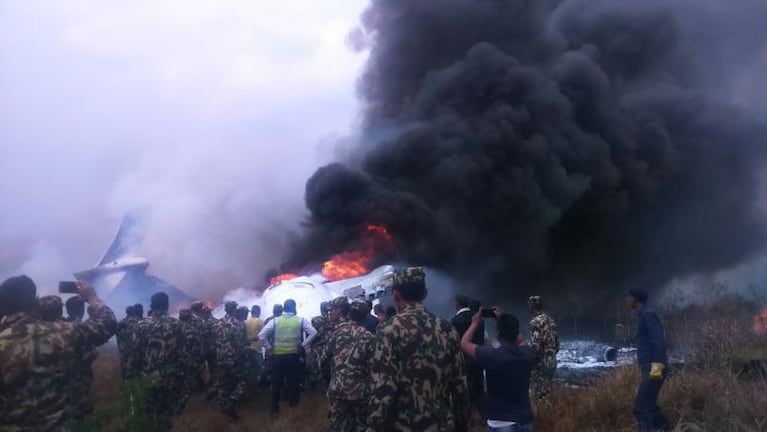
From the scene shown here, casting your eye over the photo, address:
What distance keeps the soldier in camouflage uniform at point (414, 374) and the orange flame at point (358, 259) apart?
13.7m

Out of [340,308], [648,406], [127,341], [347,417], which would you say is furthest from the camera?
[127,341]

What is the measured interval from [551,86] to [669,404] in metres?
20.7

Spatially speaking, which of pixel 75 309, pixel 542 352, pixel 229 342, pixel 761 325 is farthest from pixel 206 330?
pixel 761 325

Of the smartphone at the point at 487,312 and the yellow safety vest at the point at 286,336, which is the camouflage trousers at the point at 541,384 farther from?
the yellow safety vest at the point at 286,336

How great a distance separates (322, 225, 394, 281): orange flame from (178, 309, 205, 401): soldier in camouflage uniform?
8.09m

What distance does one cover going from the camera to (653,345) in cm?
684

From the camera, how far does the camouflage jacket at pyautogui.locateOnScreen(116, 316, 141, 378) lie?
9.07 metres

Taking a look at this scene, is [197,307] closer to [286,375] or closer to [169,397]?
[286,375]

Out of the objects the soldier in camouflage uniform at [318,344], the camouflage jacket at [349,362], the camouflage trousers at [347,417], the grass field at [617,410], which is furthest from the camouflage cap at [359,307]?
the grass field at [617,410]

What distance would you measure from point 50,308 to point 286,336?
508cm

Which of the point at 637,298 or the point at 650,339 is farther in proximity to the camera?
the point at 637,298

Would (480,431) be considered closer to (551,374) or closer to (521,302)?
(551,374)

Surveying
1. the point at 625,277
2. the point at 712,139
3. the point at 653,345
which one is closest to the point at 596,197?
the point at 625,277

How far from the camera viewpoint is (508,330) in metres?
5.43
